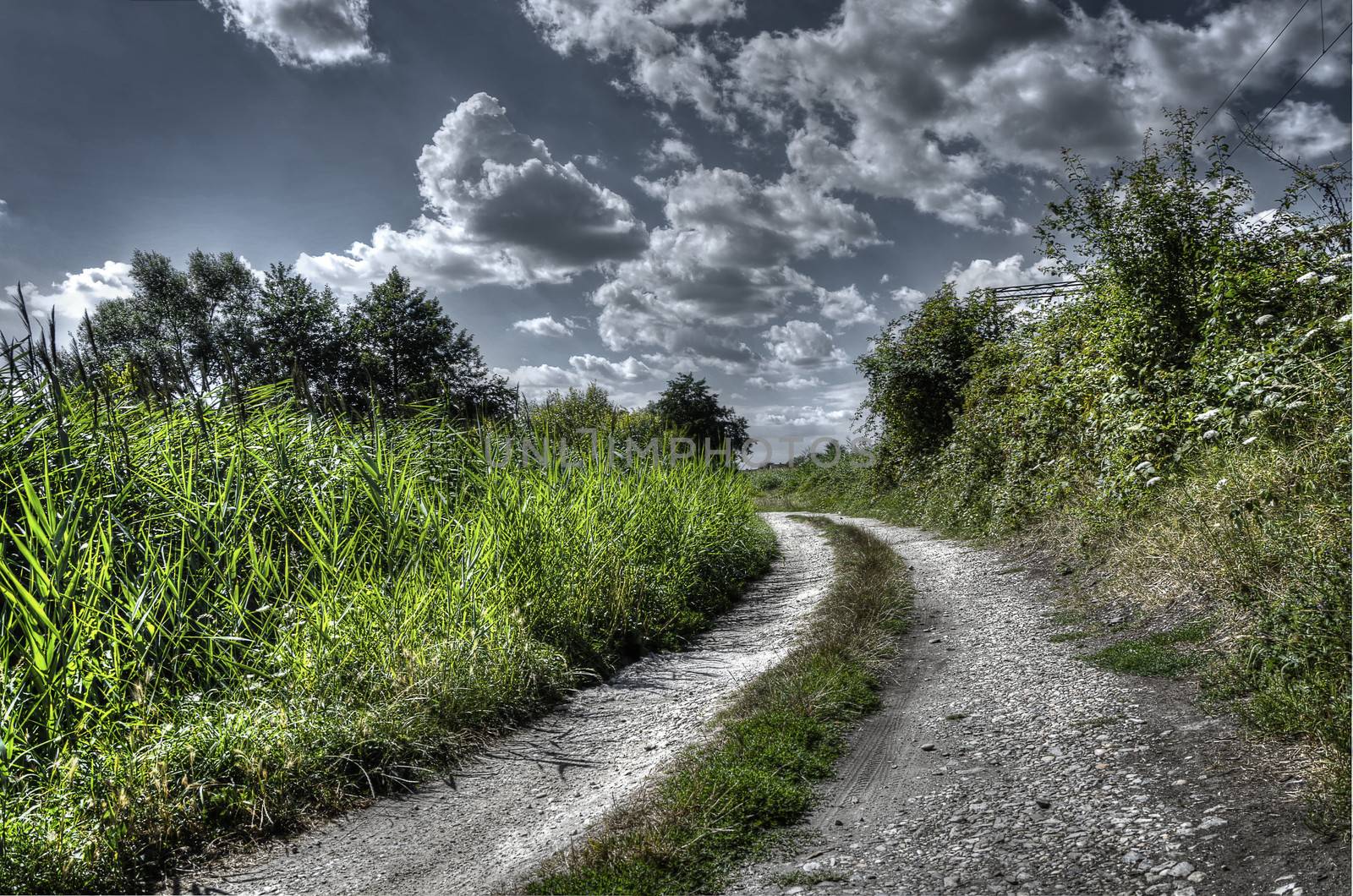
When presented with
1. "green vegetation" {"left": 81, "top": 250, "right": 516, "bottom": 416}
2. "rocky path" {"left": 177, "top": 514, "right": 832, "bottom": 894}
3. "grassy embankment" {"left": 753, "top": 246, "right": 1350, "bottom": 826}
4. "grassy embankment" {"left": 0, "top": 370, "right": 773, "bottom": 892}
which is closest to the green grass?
"grassy embankment" {"left": 753, "top": 246, "right": 1350, "bottom": 826}

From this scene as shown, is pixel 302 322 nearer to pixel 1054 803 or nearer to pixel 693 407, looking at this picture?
pixel 693 407

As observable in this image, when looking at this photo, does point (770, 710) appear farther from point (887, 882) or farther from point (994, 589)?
point (994, 589)

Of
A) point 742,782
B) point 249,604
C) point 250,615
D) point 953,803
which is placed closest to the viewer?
point 953,803

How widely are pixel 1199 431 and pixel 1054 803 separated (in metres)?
4.80

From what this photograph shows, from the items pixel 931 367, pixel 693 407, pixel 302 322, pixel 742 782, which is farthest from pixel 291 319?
pixel 742 782

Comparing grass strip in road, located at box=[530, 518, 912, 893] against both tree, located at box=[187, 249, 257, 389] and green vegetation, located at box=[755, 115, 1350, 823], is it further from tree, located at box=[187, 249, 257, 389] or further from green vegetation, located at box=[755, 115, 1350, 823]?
tree, located at box=[187, 249, 257, 389]

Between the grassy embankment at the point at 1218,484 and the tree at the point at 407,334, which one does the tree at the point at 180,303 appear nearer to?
the tree at the point at 407,334

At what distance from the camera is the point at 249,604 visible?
4609 mm

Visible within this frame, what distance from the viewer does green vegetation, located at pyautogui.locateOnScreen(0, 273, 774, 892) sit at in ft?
10.3

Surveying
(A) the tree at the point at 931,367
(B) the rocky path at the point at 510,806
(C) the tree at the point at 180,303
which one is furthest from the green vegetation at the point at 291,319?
(B) the rocky path at the point at 510,806

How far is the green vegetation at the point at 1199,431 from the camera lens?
3535mm

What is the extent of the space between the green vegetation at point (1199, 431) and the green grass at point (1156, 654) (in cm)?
17

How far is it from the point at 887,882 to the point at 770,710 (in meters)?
1.66

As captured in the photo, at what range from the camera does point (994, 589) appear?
7.20 metres
